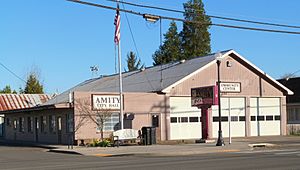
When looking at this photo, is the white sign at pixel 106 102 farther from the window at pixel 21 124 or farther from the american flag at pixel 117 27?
the window at pixel 21 124

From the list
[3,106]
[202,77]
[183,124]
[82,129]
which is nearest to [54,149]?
[82,129]

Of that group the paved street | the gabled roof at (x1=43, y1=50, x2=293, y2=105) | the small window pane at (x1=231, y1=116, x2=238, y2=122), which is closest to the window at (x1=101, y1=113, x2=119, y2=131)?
the gabled roof at (x1=43, y1=50, x2=293, y2=105)

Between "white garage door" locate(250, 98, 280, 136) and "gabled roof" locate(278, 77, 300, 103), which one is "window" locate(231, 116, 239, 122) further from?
"gabled roof" locate(278, 77, 300, 103)

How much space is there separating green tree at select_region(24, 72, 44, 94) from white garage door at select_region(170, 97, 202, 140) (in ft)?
161

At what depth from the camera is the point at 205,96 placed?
36562mm

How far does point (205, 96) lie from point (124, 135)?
6372mm

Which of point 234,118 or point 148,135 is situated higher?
point 234,118

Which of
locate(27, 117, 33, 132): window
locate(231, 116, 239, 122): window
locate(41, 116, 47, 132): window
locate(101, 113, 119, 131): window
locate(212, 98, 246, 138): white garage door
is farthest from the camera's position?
locate(27, 117, 33, 132): window

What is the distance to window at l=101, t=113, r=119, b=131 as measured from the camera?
39188mm

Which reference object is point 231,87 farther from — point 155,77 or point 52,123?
point 52,123

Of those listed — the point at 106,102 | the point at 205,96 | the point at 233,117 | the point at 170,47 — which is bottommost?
the point at 233,117

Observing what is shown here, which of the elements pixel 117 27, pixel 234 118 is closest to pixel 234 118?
pixel 234 118

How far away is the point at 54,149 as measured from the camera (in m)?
34.0

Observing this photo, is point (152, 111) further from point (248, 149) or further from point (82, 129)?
point (248, 149)
